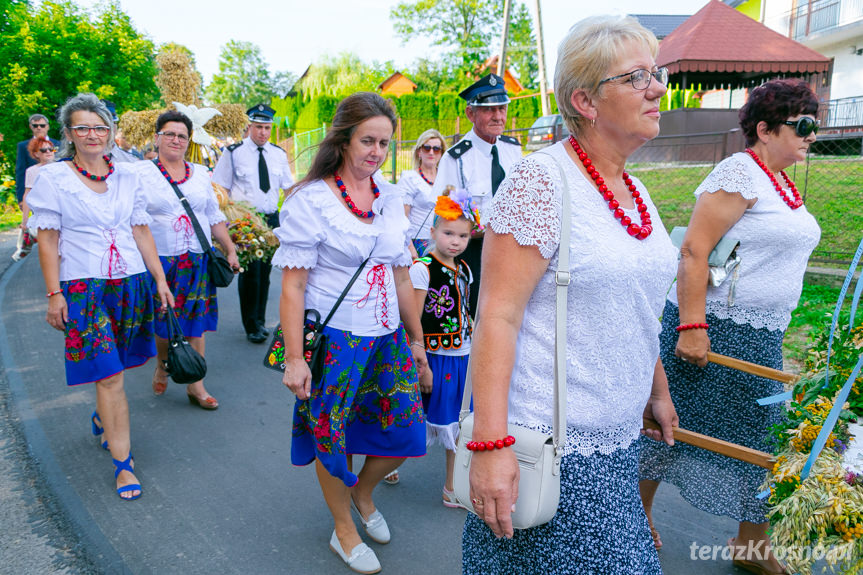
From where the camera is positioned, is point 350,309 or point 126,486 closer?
point 350,309

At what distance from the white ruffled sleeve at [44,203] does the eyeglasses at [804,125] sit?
12.8 ft

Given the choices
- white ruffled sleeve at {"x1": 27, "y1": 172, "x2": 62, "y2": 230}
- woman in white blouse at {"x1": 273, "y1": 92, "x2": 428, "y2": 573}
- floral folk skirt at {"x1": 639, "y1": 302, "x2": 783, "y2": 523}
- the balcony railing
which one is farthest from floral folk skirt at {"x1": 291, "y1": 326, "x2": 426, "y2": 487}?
the balcony railing

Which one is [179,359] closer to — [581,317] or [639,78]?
[581,317]

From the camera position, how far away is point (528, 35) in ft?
196

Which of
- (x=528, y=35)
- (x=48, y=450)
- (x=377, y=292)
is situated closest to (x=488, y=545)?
(x=377, y=292)

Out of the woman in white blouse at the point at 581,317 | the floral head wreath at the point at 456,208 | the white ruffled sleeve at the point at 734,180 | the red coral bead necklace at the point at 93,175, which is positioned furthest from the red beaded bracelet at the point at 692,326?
the red coral bead necklace at the point at 93,175

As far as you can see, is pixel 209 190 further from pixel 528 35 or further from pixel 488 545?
pixel 528 35

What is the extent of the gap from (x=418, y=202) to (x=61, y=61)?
1732 centimetres

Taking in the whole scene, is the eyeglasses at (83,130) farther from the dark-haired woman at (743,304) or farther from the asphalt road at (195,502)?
the dark-haired woman at (743,304)

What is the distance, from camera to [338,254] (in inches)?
117

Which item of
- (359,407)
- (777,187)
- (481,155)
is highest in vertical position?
(481,155)

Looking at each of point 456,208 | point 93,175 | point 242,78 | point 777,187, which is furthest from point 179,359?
point 242,78

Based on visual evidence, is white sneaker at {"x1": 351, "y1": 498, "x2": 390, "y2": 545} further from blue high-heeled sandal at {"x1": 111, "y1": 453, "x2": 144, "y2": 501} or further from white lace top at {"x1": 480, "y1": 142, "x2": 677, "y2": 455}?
white lace top at {"x1": 480, "y1": 142, "x2": 677, "y2": 455}

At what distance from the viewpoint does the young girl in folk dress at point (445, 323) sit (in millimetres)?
3791
